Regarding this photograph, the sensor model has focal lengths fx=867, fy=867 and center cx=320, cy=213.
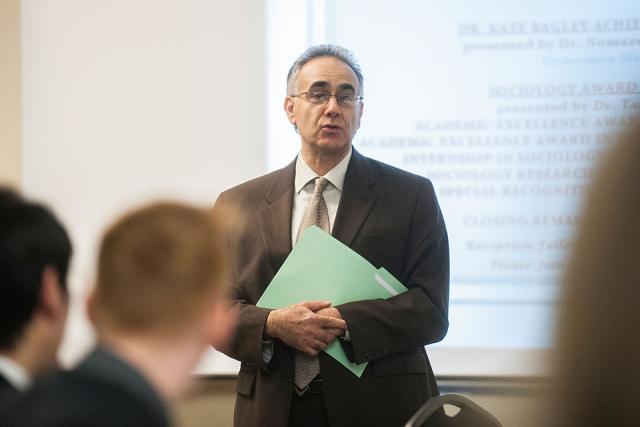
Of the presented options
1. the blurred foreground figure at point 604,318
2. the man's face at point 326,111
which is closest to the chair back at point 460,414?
the man's face at point 326,111

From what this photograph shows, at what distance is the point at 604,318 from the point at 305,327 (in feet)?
6.56

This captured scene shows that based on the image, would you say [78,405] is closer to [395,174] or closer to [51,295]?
[51,295]

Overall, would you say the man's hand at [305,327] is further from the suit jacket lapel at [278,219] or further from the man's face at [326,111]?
the man's face at [326,111]

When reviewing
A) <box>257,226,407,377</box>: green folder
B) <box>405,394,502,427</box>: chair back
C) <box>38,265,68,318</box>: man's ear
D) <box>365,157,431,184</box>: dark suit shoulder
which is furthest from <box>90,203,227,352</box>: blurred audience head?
<box>365,157,431,184</box>: dark suit shoulder

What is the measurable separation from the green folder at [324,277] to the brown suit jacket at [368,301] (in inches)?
2.5

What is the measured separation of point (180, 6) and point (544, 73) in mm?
1606

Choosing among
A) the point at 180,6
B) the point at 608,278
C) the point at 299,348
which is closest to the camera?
the point at 608,278

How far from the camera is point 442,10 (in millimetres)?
3639

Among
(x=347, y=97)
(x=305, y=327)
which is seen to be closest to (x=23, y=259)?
(x=305, y=327)

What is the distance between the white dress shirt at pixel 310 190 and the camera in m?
2.81

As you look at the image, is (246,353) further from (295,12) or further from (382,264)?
(295,12)

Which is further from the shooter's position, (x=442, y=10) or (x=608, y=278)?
(x=442, y=10)

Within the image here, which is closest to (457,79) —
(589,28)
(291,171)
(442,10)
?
(442,10)

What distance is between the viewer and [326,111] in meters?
2.79
